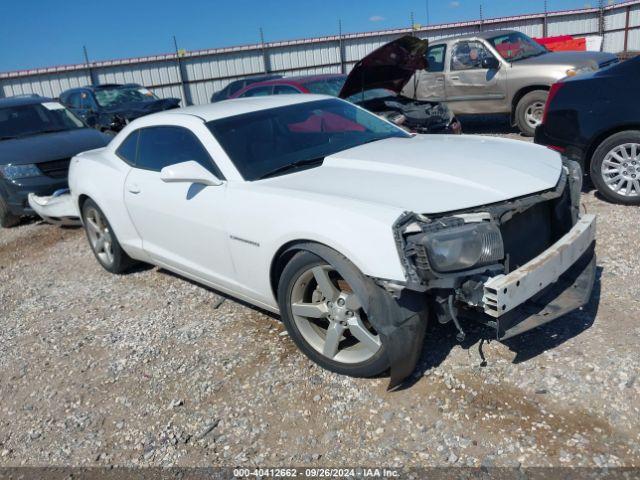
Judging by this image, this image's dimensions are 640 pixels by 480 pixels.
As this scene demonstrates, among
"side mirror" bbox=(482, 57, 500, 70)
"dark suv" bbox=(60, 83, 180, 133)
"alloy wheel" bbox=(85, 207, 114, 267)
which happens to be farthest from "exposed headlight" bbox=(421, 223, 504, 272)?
"dark suv" bbox=(60, 83, 180, 133)

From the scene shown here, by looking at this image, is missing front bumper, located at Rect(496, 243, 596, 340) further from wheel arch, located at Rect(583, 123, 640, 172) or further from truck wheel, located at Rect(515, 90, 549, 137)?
truck wheel, located at Rect(515, 90, 549, 137)

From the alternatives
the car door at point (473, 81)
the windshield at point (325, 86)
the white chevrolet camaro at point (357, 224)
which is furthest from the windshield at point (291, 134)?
the car door at point (473, 81)

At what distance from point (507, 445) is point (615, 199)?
3734 mm

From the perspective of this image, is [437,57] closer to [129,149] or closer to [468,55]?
[468,55]

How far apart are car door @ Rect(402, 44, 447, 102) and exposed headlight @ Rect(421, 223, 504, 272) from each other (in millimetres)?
7874

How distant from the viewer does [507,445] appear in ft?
8.16

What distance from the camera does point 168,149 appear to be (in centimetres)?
415

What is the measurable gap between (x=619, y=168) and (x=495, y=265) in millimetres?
3345

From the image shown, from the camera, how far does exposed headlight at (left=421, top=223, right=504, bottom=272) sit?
257 centimetres

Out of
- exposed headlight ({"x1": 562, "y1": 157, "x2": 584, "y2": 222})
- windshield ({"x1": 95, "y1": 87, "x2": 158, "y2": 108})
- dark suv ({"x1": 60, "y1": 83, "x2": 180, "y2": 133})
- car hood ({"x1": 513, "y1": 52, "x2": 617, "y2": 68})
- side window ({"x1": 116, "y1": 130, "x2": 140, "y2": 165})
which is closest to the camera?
exposed headlight ({"x1": 562, "y1": 157, "x2": 584, "y2": 222})

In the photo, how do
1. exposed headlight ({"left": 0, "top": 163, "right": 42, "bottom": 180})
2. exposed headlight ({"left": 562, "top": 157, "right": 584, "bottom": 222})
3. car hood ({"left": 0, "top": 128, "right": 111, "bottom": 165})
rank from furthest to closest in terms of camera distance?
car hood ({"left": 0, "top": 128, "right": 111, "bottom": 165}) → exposed headlight ({"left": 0, "top": 163, "right": 42, "bottom": 180}) → exposed headlight ({"left": 562, "top": 157, "right": 584, "bottom": 222})

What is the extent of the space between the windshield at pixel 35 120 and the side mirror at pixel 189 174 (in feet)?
17.8

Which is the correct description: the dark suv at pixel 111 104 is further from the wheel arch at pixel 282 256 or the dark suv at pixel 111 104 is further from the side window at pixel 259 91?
the wheel arch at pixel 282 256

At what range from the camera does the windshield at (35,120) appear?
25.5ft
